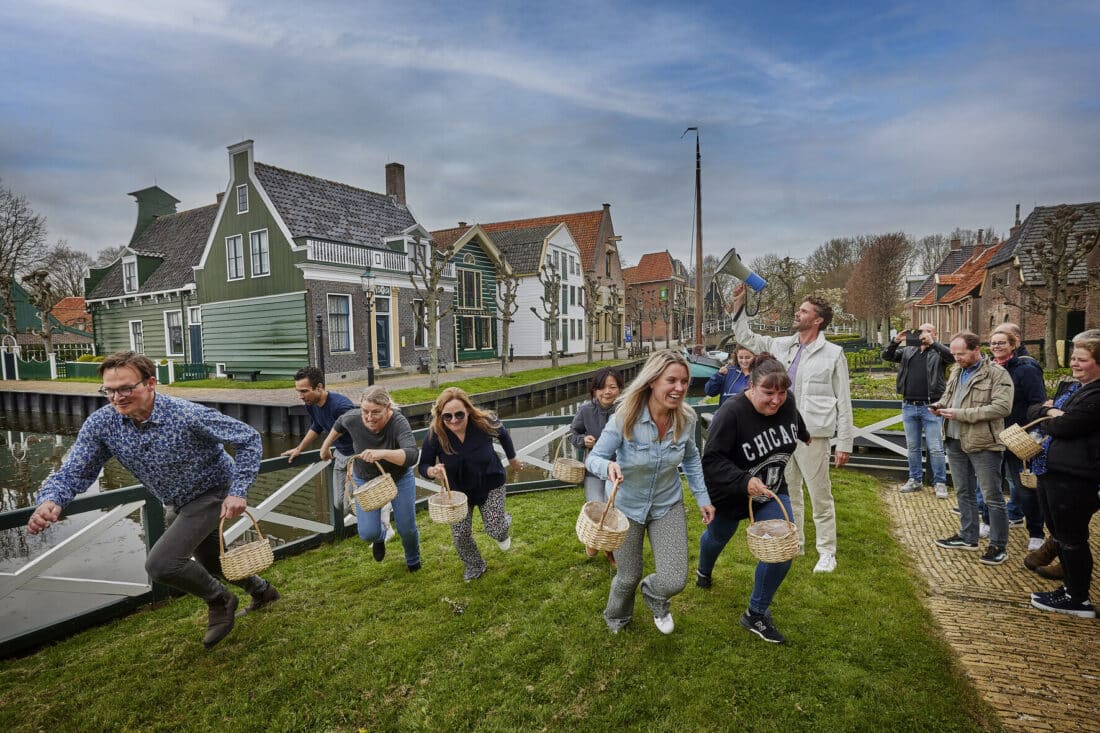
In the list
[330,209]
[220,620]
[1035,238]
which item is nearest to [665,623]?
[220,620]

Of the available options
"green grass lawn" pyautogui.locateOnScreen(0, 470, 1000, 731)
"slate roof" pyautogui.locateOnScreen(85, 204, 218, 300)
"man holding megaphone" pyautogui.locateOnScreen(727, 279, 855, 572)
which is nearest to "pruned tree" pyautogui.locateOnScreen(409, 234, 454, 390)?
"slate roof" pyautogui.locateOnScreen(85, 204, 218, 300)

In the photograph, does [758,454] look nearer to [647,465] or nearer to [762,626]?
→ [647,465]

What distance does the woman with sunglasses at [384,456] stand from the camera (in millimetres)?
4090

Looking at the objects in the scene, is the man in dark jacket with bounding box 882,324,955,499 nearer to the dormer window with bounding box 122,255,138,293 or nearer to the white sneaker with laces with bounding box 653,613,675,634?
the white sneaker with laces with bounding box 653,613,675,634

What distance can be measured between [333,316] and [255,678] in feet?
58.3

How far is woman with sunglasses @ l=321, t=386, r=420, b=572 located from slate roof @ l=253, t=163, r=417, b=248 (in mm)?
16458

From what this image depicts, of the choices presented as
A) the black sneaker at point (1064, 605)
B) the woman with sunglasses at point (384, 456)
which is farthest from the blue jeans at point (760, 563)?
the woman with sunglasses at point (384, 456)

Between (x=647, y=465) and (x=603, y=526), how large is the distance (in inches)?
18.2

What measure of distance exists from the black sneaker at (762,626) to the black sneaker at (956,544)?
268 centimetres

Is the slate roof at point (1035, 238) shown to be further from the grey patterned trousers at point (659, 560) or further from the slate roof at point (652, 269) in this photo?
the slate roof at point (652, 269)

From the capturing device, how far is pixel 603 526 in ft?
9.31

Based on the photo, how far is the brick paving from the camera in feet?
9.12

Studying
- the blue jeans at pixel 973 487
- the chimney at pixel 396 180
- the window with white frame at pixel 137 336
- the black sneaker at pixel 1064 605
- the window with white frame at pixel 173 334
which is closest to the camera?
the black sneaker at pixel 1064 605

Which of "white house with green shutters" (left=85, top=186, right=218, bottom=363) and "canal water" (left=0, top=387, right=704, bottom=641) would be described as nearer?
"canal water" (left=0, top=387, right=704, bottom=641)
